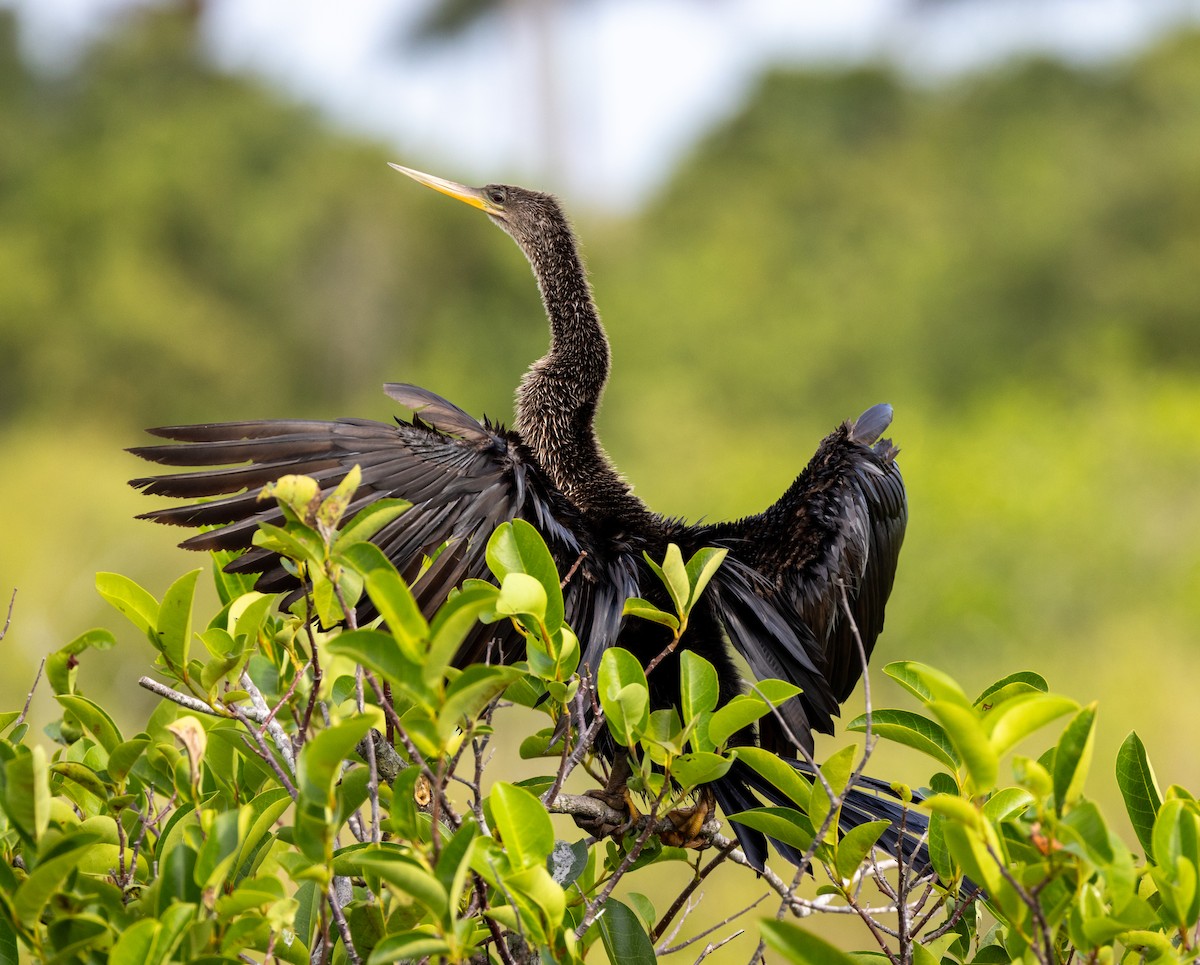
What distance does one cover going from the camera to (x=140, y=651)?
8.38 meters

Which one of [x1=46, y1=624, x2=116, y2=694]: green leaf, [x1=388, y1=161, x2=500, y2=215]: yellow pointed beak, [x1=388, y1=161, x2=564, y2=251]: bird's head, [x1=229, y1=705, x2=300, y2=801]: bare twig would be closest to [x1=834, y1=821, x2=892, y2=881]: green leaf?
[x1=229, y1=705, x2=300, y2=801]: bare twig

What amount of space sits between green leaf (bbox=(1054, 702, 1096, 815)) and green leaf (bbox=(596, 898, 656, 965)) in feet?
1.70

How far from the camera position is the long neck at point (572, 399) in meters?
2.71

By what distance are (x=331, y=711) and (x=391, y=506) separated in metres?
0.23

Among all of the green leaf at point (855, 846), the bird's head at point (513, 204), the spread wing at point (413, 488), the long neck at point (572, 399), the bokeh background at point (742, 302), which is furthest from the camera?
the bokeh background at point (742, 302)

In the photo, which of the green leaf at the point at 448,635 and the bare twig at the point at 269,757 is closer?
the green leaf at the point at 448,635

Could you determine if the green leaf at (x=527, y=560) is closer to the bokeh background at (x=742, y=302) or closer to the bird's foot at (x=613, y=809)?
the bird's foot at (x=613, y=809)

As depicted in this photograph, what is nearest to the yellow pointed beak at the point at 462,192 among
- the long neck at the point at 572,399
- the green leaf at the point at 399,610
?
the long neck at the point at 572,399

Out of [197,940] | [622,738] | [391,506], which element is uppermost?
[391,506]

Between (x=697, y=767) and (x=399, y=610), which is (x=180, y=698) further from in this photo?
(x=697, y=767)

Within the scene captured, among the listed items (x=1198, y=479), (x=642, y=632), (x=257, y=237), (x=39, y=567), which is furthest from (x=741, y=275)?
(x=642, y=632)

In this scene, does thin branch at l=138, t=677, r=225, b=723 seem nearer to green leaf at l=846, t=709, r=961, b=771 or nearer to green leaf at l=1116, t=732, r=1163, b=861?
green leaf at l=846, t=709, r=961, b=771

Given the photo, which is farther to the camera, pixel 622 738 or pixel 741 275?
pixel 741 275

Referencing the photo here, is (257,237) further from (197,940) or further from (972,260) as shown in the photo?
(197,940)
